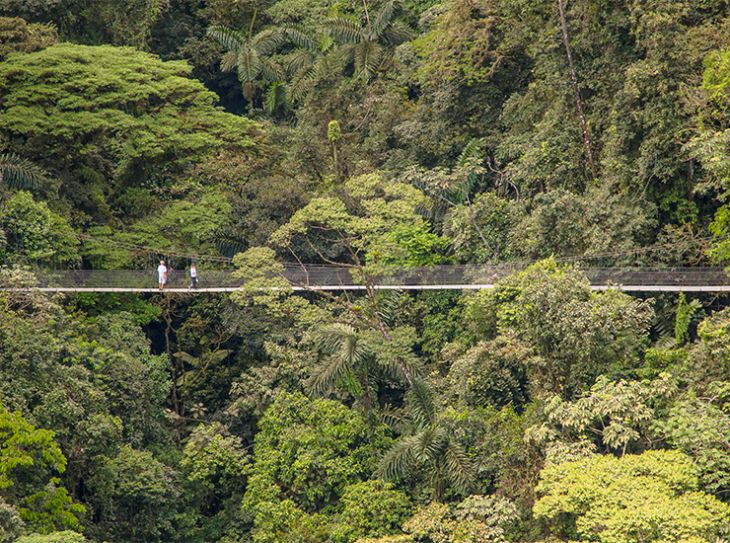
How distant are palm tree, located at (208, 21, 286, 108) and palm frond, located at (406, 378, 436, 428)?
46.0ft

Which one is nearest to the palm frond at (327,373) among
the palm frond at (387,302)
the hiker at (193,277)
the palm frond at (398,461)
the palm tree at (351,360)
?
the palm tree at (351,360)

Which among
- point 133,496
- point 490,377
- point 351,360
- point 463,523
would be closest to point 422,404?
point 490,377

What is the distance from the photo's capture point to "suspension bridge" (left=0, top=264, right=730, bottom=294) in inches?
1291

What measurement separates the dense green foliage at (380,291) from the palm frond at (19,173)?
46 mm

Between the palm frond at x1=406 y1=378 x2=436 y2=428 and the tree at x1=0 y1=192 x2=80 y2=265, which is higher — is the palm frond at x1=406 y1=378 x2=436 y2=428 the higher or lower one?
the lower one

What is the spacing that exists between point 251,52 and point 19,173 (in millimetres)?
9525

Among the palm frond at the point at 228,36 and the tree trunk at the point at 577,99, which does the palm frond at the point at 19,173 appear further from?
the tree trunk at the point at 577,99

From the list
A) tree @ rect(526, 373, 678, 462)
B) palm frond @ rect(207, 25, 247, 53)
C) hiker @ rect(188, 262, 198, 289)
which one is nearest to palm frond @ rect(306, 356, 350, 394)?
hiker @ rect(188, 262, 198, 289)

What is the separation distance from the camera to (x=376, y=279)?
35.7 metres

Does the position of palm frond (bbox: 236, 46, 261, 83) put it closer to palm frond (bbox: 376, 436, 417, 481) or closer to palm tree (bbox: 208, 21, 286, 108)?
palm tree (bbox: 208, 21, 286, 108)

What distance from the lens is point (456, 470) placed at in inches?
1266

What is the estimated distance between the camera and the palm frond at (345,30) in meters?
42.5

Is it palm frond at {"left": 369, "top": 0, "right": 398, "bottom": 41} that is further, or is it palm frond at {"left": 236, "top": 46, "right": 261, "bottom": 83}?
palm frond at {"left": 236, "top": 46, "right": 261, "bottom": 83}

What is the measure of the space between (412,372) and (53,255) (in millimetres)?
7992
